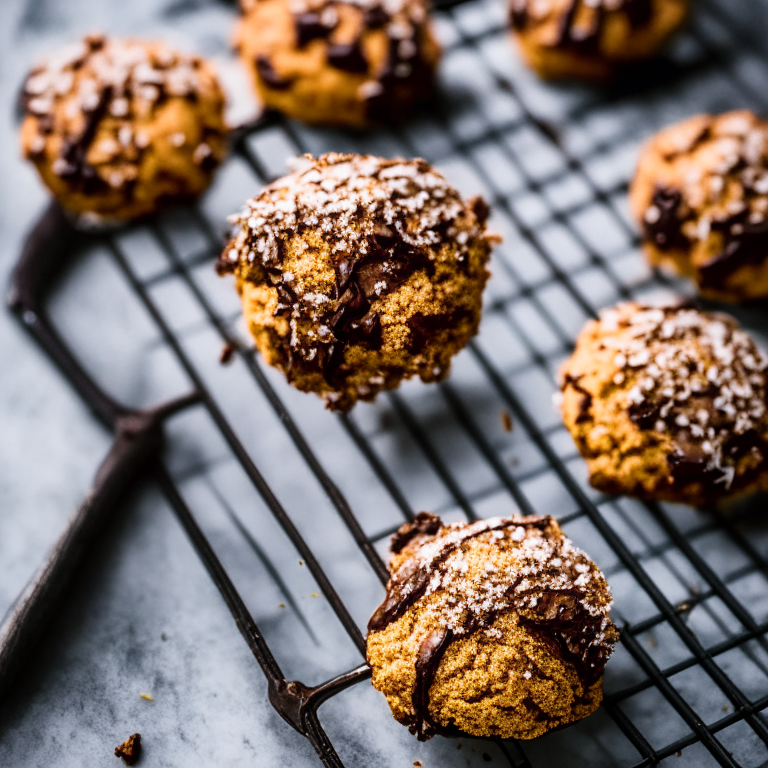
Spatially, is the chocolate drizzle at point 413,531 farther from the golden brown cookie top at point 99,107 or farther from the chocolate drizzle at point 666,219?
the golden brown cookie top at point 99,107

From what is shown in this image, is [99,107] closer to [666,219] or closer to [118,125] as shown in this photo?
[118,125]

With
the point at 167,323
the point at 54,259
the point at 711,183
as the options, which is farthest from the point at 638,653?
the point at 54,259

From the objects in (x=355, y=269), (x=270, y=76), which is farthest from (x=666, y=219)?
(x=270, y=76)

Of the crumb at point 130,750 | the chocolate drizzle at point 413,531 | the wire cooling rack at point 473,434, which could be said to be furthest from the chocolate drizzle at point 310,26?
the crumb at point 130,750

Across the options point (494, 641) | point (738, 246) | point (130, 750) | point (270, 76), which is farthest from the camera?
point (270, 76)

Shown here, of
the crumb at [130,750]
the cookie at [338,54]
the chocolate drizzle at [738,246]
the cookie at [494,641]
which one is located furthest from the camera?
the cookie at [338,54]

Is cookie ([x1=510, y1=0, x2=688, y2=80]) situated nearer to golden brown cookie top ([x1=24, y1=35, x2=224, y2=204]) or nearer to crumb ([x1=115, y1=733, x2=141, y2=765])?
golden brown cookie top ([x1=24, y1=35, x2=224, y2=204])
